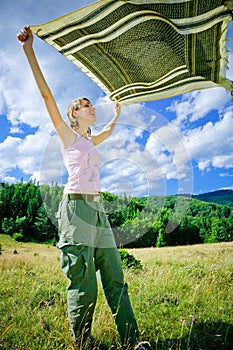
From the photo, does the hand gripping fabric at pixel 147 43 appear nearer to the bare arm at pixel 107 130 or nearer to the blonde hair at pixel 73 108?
the bare arm at pixel 107 130

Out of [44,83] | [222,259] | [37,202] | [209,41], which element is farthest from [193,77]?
[37,202]

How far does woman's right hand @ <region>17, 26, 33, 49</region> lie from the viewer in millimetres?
2023

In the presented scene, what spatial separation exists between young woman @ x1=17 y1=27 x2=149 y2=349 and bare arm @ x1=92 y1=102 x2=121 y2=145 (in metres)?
0.32

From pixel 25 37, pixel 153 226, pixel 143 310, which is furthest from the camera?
pixel 153 226

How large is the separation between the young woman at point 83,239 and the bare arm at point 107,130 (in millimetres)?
324

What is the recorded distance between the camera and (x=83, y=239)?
2039mm

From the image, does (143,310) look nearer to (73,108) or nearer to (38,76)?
(73,108)

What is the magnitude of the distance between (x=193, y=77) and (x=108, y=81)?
77cm

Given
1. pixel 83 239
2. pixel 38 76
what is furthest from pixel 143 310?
pixel 38 76

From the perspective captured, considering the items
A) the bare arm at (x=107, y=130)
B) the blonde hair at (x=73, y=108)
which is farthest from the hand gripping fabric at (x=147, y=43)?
the blonde hair at (x=73, y=108)

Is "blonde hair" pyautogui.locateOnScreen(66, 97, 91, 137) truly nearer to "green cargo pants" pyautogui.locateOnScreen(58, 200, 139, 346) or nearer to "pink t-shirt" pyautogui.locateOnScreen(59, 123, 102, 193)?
"pink t-shirt" pyautogui.locateOnScreen(59, 123, 102, 193)

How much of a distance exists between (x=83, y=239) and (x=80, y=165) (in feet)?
1.70

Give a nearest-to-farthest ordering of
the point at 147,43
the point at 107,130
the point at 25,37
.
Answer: the point at 25,37
the point at 147,43
the point at 107,130

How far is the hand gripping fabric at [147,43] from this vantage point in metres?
1.84
